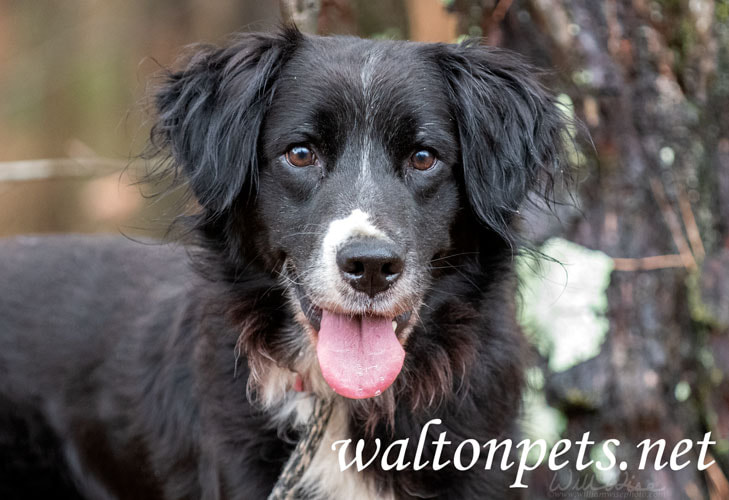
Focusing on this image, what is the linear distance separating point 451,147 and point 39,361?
6.44 ft

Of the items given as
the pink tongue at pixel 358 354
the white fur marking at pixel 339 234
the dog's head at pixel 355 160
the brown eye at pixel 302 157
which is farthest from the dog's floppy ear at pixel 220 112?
the pink tongue at pixel 358 354

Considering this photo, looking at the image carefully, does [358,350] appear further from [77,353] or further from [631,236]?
[631,236]

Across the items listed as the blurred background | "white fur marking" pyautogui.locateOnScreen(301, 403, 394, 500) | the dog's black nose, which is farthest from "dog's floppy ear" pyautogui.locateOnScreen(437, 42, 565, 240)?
"white fur marking" pyautogui.locateOnScreen(301, 403, 394, 500)

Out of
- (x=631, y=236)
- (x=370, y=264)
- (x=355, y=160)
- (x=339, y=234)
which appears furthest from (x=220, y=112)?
(x=631, y=236)

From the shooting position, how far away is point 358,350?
267 cm

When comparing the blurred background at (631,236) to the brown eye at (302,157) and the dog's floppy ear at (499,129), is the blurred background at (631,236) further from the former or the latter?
the brown eye at (302,157)

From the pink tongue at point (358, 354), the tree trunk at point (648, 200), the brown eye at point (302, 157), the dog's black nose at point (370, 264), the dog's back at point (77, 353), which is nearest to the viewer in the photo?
the dog's black nose at point (370, 264)

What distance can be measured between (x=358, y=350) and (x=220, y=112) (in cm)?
92

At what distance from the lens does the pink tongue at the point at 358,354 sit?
2.60 meters

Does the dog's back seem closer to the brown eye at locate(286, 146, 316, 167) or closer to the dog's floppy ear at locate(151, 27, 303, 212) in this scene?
the dog's floppy ear at locate(151, 27, 303, 212)

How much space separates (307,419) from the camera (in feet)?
9.57

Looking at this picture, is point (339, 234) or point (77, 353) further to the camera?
point (77, 353)

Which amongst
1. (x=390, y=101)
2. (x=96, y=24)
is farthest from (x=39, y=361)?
(x=96, y=24)

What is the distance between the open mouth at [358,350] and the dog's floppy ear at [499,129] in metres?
0.50
